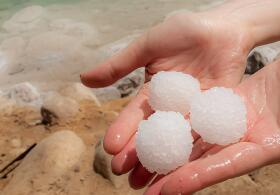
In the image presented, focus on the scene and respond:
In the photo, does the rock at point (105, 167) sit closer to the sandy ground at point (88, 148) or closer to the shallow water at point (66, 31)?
the sandy ground at point (88, 148)

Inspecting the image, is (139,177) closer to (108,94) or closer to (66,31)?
(108,94)

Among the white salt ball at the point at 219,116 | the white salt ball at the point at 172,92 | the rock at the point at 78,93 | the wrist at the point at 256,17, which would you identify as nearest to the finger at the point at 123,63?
the white salt ball at the point at 172,92

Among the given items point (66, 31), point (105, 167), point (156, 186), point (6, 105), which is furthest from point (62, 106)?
point (66, 31)

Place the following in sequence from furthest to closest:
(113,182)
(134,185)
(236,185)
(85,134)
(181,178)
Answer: (85,134) → (113,182) → (236,185) → (134,185) → (181,178)

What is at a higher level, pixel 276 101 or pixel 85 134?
pixel 276 101

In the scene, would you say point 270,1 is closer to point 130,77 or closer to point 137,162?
point 137,162

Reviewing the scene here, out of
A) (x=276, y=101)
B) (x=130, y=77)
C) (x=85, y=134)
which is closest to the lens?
(x=276, y=101)

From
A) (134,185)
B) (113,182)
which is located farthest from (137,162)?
(113,182)
